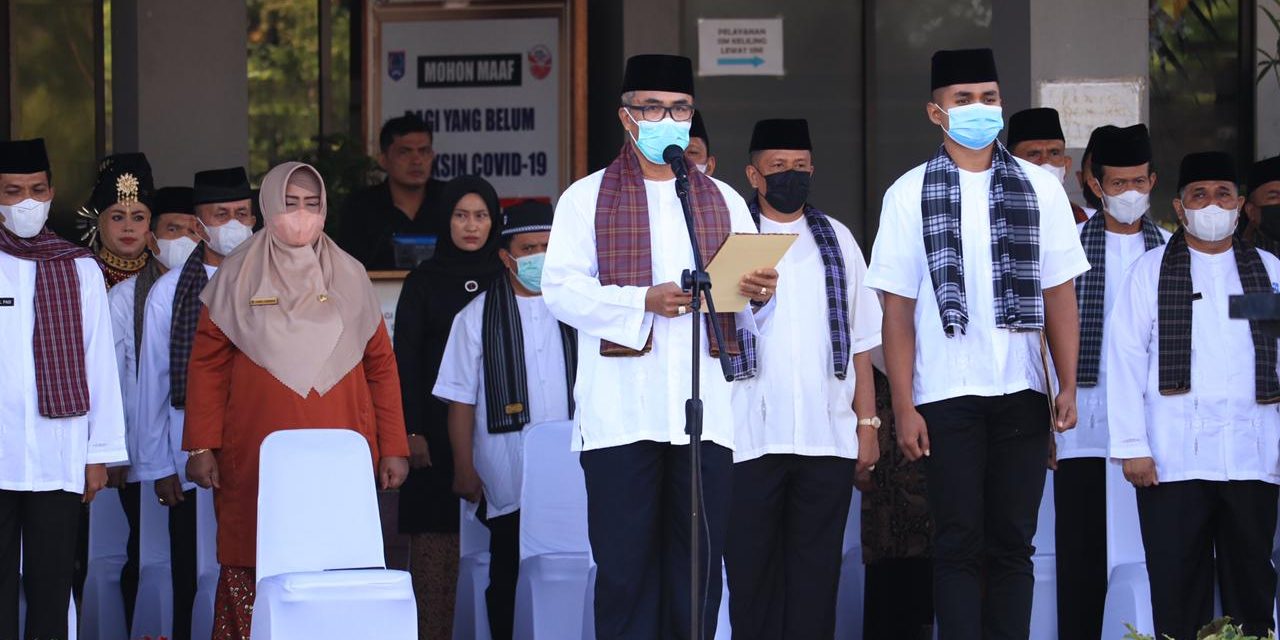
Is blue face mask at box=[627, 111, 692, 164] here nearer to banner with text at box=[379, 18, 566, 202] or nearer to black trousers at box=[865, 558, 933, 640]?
black trousers at box=[865, 558, 933, 640]

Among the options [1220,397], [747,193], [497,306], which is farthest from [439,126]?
[1220,397]

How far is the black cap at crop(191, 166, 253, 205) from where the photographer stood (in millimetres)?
7773

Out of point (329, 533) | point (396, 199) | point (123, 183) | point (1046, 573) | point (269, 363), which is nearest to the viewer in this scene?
point (329, 533)

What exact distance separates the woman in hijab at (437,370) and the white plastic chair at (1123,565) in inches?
101

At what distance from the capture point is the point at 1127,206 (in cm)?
743

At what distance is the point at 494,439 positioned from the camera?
7.55 meters

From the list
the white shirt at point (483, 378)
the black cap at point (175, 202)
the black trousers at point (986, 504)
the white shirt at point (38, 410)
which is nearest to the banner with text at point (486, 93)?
the black cap at point (175, 202)

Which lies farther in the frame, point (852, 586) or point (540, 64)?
point (540, 64)

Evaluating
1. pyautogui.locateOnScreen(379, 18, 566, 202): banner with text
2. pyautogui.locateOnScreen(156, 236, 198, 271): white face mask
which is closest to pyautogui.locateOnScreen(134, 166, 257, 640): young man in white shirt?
pyautogui.locateOnScreen(156, 236, 198, 271): white face mask

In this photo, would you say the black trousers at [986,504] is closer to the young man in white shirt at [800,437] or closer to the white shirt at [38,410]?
the young man in white shirt at [800,437]

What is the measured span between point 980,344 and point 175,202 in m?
3.85

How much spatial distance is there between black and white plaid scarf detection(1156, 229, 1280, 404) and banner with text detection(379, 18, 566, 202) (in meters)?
5.06

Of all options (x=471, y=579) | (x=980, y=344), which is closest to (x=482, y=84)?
(x=471, y=579)

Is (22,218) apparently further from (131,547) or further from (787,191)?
(787,191)
